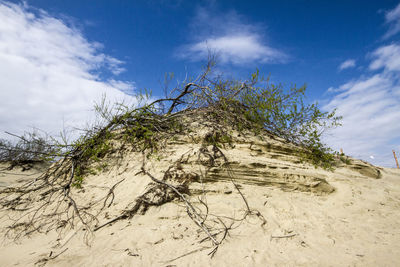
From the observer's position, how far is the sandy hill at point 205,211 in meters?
2.64

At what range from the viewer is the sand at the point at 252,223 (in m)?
2.57

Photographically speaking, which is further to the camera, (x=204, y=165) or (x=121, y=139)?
(x=121, y=139)

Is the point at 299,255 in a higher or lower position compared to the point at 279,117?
lower

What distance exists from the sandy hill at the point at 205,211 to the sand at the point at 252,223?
0.6 inches

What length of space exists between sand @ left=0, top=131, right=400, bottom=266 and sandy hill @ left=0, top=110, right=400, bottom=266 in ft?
0.05

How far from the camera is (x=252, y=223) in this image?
323 cm

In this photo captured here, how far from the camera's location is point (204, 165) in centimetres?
387

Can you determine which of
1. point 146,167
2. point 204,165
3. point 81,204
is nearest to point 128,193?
point 146,167

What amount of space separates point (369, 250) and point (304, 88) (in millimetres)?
3593

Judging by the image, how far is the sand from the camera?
2570 millimetres

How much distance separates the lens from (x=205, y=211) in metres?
3.41

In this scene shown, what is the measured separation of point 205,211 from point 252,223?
746 mm

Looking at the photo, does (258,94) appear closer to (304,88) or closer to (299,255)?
(304,88)

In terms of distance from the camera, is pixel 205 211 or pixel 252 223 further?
pixel 205 211
